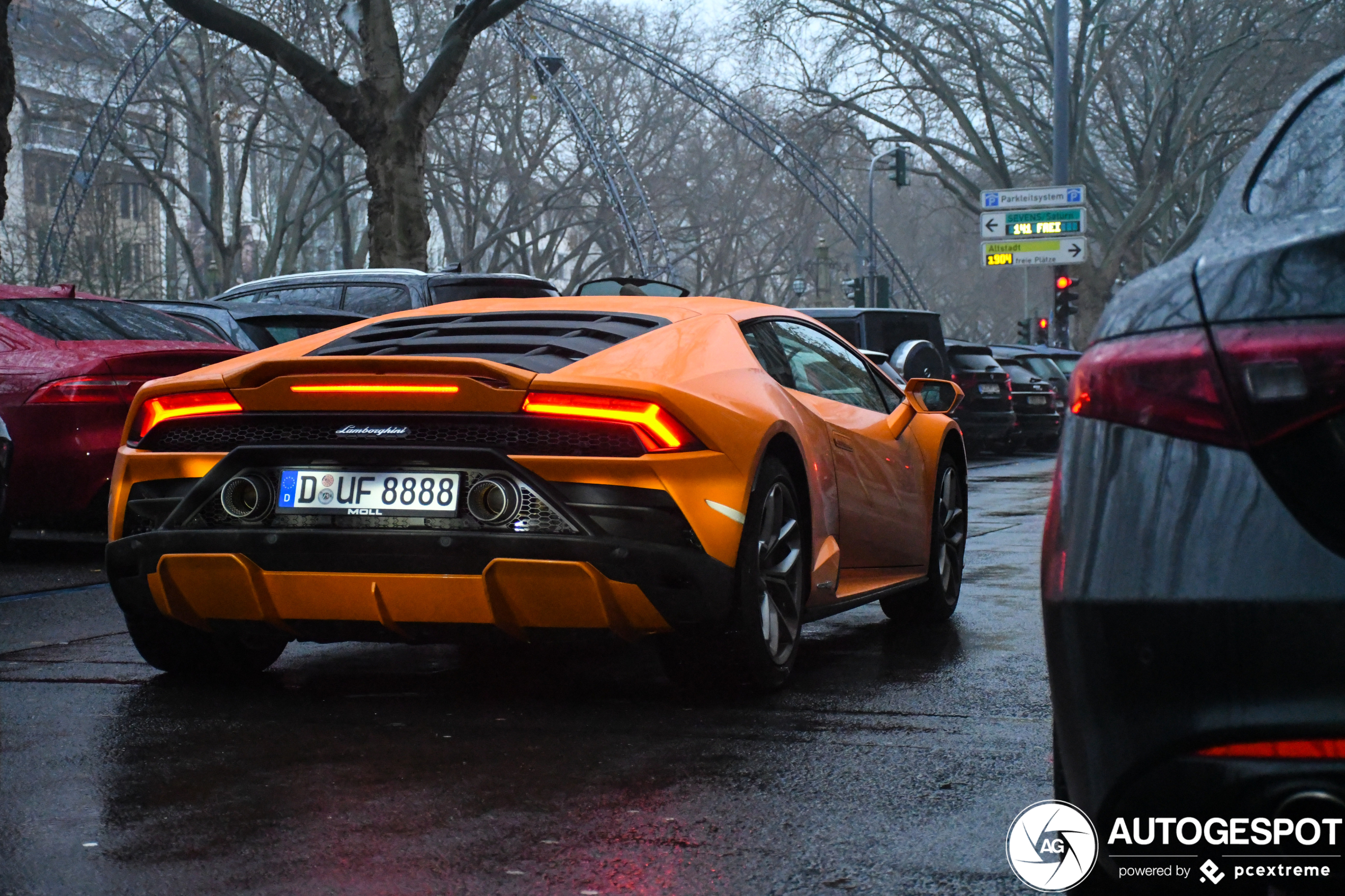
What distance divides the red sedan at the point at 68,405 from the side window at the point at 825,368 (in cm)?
358

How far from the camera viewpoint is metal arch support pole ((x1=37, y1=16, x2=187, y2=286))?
3142cm

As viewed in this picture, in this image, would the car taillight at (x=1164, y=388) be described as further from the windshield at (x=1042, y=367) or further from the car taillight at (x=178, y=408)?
the windshield at (x=1042, y=367)

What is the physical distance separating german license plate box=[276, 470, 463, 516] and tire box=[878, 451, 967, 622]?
8.76 feet

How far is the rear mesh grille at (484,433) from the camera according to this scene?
475 cm

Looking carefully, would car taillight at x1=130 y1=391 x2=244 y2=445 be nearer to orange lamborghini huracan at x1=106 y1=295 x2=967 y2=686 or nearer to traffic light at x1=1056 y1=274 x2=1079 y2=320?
orange lamborghini huracan at x1=106 y1=295 x2=967 y2=686

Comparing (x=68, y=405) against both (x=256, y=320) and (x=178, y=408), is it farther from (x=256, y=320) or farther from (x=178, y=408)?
(x=178, y=408)

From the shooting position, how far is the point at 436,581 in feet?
15.5

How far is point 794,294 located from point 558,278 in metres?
8.88

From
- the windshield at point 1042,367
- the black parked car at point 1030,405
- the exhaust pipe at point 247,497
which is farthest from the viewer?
the windshield at point 1042,367

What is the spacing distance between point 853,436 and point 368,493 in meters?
1.94

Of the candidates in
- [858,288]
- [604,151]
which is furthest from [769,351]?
[604,151]

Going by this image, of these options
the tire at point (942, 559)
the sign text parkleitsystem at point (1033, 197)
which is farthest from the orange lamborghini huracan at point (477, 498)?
the sign text parkleitsystem at point (1033, 197)

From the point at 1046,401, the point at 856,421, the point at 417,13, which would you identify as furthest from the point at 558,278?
the point at 856,421

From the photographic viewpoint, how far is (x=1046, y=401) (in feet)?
87.0
